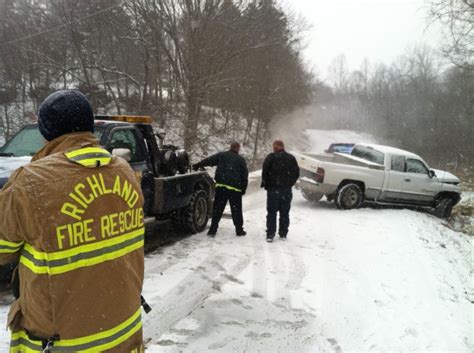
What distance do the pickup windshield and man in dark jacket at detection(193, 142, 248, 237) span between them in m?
2.53

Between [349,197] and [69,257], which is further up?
[69,257]

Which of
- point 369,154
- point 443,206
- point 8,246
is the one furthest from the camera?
point 443,206

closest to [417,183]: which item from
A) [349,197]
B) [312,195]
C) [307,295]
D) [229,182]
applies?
[349,197]

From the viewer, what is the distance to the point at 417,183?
12.5 meters

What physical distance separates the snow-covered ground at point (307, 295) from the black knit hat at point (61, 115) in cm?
262

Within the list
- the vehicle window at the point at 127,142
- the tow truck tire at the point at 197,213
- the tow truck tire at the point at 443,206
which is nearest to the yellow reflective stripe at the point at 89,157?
the vehicle window at the point at 127,142

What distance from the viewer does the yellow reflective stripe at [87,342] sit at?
1.67 m

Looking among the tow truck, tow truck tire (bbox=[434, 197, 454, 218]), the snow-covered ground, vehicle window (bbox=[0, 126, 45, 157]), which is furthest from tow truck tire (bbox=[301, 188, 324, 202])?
vehicle window (bbox=[0, 126, 45, 157])

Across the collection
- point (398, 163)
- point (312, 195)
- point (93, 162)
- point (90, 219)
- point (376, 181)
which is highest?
point (93, 162)

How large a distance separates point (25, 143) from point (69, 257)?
488 centimetres

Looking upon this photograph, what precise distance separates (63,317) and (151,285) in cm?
364

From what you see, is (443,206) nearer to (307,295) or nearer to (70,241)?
(307,295)

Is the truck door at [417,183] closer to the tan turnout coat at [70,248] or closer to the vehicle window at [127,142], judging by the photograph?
the vehicle window at [127,142]

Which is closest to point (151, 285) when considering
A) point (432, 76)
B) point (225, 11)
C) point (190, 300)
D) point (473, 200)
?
point (190, 300)
